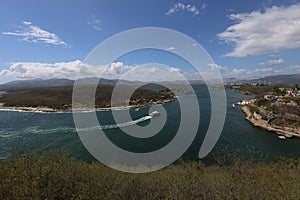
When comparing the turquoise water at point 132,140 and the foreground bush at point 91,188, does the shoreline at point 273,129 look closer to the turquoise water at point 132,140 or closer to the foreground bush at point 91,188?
the turquoise water at point 132,140

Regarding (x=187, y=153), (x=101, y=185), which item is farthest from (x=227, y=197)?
(x=187, y=153)

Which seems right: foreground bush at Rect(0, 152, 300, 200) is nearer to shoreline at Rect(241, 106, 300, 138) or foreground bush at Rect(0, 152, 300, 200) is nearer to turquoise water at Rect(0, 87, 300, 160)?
turquoise water at Rect(0, 87, 300, 160)

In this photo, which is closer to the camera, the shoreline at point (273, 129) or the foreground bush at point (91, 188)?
the foreground bush at point (91, 188)

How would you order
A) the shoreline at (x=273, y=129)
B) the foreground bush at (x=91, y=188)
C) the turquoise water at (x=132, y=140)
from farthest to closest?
the shoreline at (x=273, y=129), the turquoise water at (x=132, y=140), the foreground bush at (x=91, y=188)

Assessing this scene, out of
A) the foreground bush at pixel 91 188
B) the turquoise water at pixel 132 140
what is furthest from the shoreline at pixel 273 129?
the foreground bush at pixel 91 188

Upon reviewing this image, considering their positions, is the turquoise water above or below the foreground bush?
below

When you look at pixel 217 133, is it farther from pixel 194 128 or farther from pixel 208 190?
pixel 208 190

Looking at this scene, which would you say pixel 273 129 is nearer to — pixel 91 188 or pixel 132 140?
pixel 132 140

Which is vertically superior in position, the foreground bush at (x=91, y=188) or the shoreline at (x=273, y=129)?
the foreground bush at (x=91, y=188)

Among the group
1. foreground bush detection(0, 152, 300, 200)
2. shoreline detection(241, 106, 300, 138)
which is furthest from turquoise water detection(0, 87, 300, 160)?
foreground bush detection(0, 152, 300, 200)

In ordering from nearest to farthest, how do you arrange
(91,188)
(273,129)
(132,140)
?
1. (91,188)
2. (132,140)
3. (273,129)

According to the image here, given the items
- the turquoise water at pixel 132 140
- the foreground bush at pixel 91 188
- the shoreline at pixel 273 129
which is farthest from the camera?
the shoreline at pixel 273 129

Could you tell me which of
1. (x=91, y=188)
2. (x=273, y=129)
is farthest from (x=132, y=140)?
(x=273, y=129)
